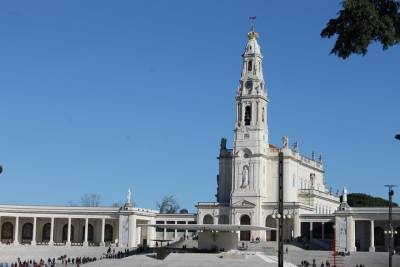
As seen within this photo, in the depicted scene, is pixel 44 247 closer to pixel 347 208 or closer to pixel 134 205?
pixel 134 205

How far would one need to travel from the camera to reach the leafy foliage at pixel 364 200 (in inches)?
4641

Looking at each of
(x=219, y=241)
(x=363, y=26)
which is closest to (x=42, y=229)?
(x=219, y=241)

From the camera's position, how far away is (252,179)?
9025 cm

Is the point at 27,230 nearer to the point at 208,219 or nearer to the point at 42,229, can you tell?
the point at 42,229

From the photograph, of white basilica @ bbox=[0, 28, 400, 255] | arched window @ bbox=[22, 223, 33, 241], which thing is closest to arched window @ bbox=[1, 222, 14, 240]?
white basilica @ bbox=[0, 28, 400, 255]

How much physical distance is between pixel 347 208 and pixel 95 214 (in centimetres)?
2881

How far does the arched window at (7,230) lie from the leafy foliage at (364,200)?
160 feet

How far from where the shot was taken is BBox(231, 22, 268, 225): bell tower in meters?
90.1

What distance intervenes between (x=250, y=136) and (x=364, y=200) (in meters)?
35.4

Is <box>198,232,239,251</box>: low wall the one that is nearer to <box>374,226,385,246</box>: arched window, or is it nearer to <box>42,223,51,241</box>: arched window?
<box>374,226,385,246</box>: arched window

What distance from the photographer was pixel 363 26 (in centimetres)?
2292

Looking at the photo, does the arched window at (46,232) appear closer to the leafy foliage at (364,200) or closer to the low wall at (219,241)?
the low wall at (219,241)

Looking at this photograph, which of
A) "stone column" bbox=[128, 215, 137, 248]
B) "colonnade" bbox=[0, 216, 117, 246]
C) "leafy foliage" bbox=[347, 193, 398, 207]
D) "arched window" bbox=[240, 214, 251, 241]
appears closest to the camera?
"arched window" bbox=[240, 214, 251, 241]

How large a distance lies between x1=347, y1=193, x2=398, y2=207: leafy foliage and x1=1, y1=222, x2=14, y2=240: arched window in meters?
48.7
